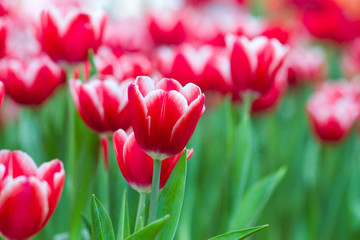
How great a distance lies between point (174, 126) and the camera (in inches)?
15.5

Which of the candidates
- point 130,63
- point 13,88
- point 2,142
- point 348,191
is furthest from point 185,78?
point 2,142

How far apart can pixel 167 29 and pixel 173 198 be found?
0.75 meters

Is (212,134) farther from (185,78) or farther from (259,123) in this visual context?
(185,78)

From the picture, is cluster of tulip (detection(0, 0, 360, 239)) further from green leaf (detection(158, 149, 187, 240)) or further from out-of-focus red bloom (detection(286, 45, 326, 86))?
out-of-focus red bloom (detection(286, 45, 326, 86))

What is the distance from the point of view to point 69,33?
23.6 inches

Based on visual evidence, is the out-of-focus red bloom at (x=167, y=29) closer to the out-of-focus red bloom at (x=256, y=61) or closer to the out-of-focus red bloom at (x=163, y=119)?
the out-of-focus red bloom at (x=256, y=61)

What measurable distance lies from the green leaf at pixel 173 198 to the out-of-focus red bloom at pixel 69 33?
0.77 ft

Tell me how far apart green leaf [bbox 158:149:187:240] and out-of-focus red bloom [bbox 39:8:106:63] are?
0.77 feet

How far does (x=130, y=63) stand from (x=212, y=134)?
47cm

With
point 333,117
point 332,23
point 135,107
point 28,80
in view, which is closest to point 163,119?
point 135,107

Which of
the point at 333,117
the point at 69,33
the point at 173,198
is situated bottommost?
the point at 333,117

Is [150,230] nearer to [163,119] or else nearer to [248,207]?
[163,119]

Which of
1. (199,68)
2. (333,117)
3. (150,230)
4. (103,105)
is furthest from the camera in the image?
(333,117)

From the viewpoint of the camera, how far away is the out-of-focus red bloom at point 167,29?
1145mm
